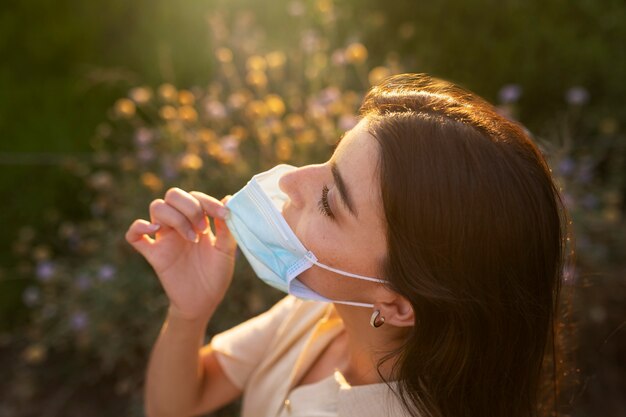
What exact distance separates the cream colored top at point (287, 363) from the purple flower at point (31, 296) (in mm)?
1288

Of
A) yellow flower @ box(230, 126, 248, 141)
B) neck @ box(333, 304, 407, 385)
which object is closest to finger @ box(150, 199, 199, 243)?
neck @ box(333, 304, 407, 385)

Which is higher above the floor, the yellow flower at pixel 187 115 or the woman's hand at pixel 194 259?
the yellow flower at pixel 187 115

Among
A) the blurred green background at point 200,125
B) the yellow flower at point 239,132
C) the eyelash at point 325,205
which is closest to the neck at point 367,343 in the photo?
the eyelash at point 325,205

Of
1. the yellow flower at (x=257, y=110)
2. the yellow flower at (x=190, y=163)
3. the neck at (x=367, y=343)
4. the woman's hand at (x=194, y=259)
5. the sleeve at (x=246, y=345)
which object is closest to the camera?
the neck at (x=367, y=343)

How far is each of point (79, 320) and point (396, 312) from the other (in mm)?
1642

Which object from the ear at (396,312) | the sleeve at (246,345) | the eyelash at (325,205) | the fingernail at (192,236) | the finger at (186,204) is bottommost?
the sleeve at (246,345)

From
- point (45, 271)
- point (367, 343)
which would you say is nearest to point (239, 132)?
point (45, 271)

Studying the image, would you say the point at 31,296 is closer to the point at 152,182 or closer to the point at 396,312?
the point at 152,182

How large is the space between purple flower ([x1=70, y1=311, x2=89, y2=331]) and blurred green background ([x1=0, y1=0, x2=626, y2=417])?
0.04ft

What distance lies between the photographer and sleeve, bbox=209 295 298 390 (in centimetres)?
187

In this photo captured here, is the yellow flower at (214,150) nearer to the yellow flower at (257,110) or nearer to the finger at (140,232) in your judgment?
the yellow flower at (257,110)

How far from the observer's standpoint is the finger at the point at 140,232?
1.61m

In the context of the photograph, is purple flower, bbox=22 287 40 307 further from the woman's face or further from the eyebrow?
the eyebrow

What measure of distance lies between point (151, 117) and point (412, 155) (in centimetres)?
257
